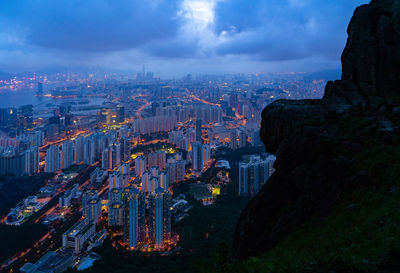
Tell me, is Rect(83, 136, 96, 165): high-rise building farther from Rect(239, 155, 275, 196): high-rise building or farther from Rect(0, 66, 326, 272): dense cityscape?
Rect(239, 155, 275, 196): high-rise building

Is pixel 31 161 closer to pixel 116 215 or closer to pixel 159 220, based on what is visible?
pixel 116 215

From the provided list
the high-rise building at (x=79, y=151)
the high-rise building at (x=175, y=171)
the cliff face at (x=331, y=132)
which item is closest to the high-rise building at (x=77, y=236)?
the high-rise building at (x=175, y=171)

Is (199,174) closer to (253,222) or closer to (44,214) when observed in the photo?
(44,214)

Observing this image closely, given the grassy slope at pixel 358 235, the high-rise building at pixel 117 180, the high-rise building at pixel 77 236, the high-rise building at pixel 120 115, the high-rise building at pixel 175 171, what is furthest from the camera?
the high-rise building at pixel 120 115

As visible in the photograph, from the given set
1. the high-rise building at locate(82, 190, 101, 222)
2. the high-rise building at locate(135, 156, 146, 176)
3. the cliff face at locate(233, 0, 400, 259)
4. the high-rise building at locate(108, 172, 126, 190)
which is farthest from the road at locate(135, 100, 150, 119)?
the cliff face at locate(233, 0, 400, 259)

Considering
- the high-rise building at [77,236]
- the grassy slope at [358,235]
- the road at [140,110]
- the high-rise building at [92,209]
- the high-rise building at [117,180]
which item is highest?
the road at [140,110]

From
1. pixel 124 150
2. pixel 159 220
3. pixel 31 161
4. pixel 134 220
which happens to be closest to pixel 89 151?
pixel 124 150

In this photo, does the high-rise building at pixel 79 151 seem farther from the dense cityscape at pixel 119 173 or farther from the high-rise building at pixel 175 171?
the high-rise building at pixel 175 171

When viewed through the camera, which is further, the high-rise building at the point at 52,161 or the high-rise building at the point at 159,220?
the high-rise building at the point at 52,161
